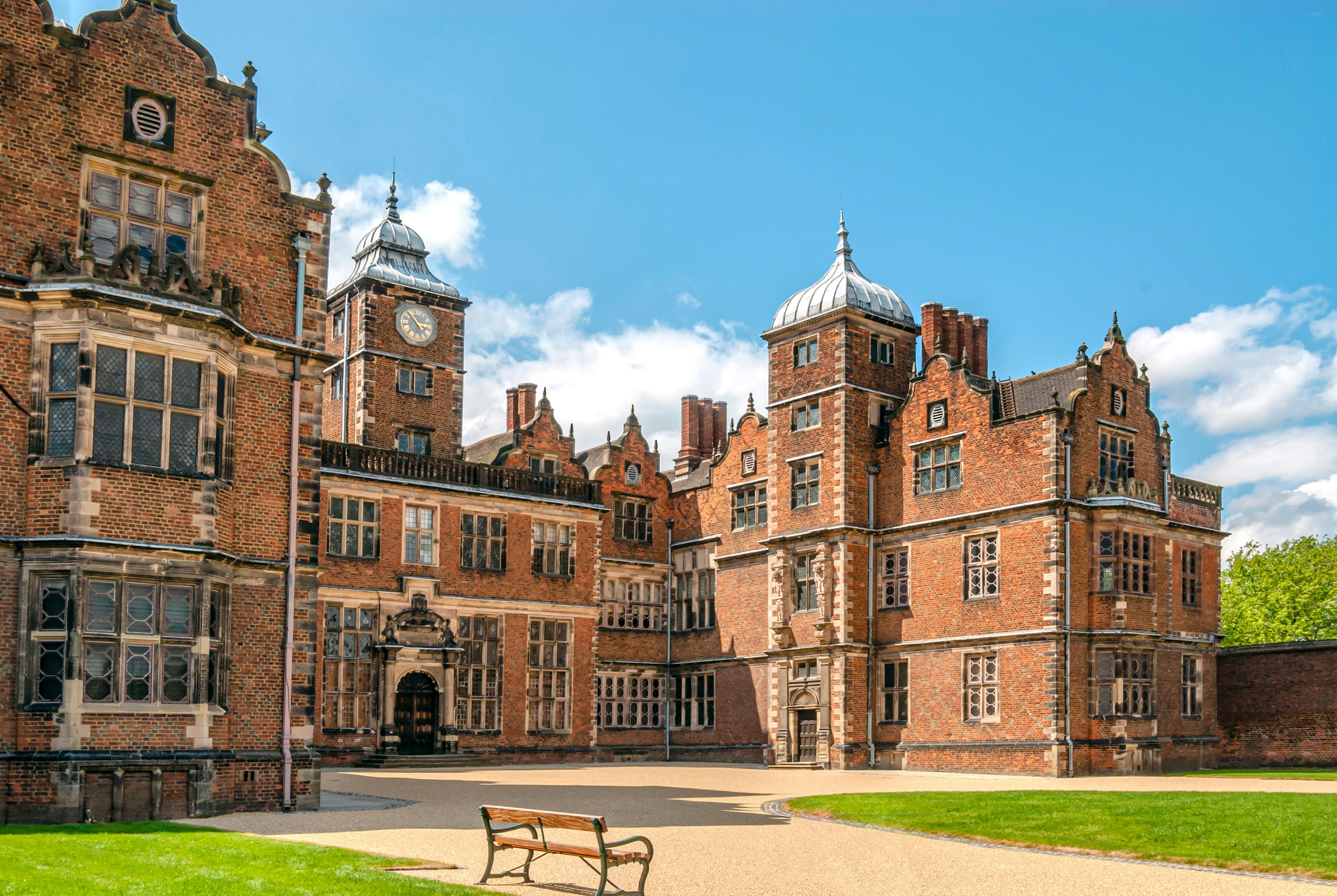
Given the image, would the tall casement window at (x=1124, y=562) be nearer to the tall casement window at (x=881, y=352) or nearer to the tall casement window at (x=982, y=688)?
the tall casement window at (x=982, y=688)

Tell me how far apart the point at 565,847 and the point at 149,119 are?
553 inches

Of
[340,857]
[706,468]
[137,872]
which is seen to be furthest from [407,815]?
[706,468]

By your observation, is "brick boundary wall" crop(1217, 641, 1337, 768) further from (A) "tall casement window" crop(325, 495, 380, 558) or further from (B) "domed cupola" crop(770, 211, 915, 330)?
(A) "tall casement window" crop(325, 495, 380, 558)

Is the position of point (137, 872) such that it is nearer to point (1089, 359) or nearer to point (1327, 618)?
point (1089, 359)

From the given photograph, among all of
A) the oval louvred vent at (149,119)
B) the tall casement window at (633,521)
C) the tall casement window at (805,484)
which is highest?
the oval louvred vent at (149,119)

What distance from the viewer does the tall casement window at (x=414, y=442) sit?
140 ft

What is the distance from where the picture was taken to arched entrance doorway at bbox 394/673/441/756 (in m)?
36.9

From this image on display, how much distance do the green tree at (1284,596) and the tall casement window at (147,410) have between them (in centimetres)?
4851

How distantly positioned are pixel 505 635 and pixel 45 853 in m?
25.4

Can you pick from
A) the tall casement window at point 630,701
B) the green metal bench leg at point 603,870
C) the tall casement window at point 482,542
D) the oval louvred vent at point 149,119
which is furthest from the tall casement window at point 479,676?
the green metal bench leg at point 603,870

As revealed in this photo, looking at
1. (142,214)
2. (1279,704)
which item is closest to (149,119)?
(142,214)

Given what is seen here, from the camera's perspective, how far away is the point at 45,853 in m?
13.7

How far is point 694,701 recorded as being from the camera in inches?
1736

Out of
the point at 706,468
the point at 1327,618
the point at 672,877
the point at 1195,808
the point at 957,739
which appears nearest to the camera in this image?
the point at 672,877
